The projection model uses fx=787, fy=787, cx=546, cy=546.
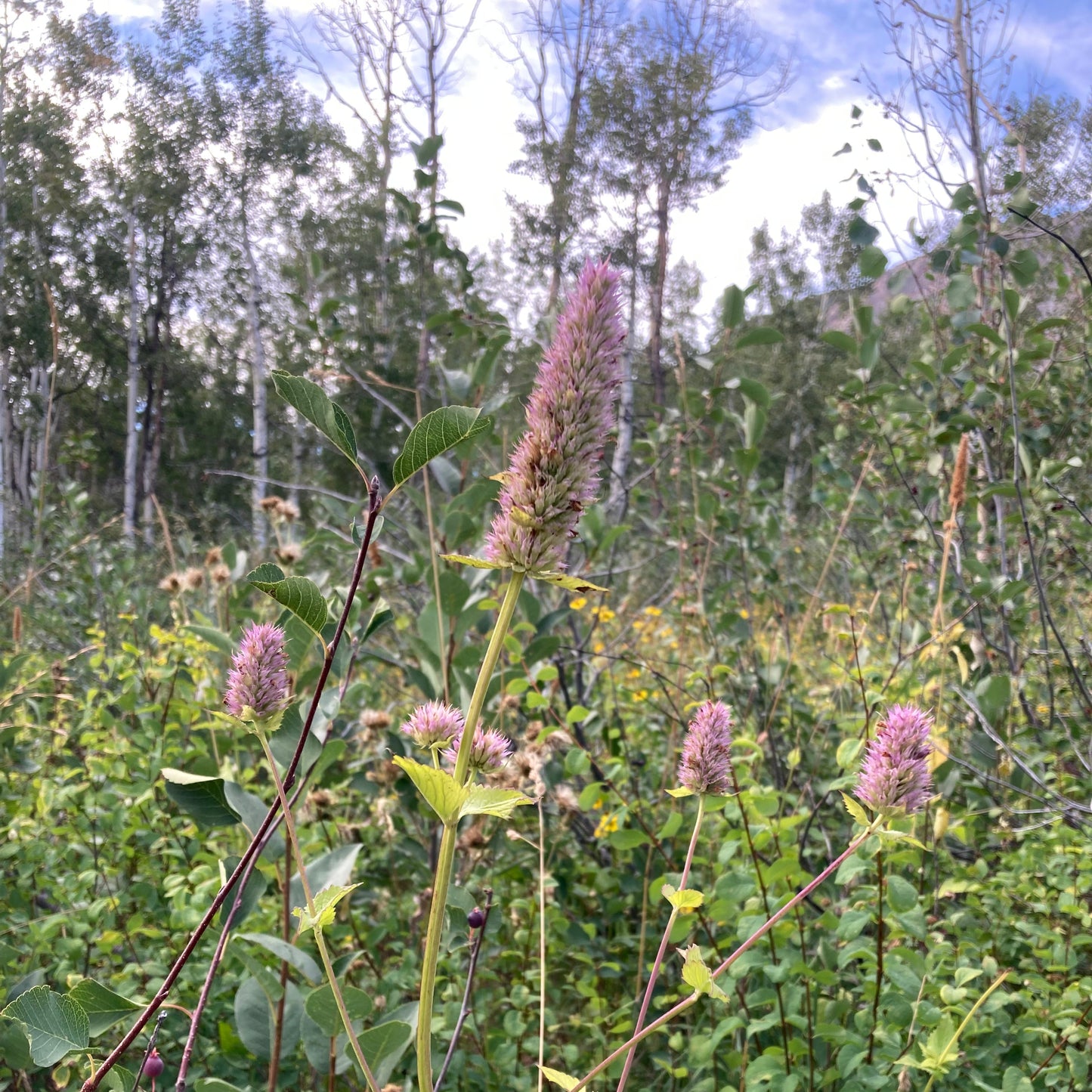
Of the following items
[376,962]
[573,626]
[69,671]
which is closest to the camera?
[376,962]

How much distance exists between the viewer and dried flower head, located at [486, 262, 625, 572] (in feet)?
1.73

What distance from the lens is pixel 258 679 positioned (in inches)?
24.8

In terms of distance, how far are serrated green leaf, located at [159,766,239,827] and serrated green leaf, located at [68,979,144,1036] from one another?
0.73 ft

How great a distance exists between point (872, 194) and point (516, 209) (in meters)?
12.5

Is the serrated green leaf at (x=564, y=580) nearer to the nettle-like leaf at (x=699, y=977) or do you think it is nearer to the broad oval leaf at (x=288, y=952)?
the nettle-like leaf at (x=699, y=977)

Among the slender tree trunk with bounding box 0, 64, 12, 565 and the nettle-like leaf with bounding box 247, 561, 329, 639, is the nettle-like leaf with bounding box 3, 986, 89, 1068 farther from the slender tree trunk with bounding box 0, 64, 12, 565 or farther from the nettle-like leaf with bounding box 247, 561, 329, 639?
the slender tree trunk with bounding box 0, 64, 12, 565

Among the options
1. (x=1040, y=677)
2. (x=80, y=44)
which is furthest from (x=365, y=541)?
(x=80, y=44)

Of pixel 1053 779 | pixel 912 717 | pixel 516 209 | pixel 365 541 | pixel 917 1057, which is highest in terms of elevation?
pixel 516 209

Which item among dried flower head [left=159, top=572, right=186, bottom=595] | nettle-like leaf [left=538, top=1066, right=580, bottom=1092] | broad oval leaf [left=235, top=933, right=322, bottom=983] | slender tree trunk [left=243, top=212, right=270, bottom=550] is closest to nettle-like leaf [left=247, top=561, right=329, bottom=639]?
nettle-like leaf [left=538, top=1066, right=580, bottom=1092]

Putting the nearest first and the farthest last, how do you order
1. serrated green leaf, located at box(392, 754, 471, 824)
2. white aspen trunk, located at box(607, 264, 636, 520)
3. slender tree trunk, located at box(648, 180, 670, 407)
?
serrated green leaf, located at box(392, 754, 471, 824), white aspen trunk, located at box(607, 264, 636, 520), slender tree trunk, located at box(648, 180, 670, 407)

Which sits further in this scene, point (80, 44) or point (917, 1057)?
point (80, 44)

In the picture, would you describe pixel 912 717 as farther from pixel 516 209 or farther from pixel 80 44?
pixel 516 209

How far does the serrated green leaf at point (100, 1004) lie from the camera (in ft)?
2.50

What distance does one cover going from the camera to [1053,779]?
2.26 meters
